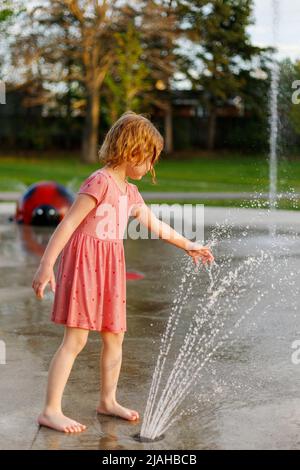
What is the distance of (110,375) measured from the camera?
364 centimetres

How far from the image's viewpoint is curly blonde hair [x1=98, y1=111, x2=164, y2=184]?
353cm

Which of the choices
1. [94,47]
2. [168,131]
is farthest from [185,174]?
[168,131]

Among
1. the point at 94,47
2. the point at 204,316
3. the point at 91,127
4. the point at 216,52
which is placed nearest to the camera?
the point at 204,316

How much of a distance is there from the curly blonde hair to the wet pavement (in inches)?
40.8

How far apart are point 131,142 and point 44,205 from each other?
8034 mm

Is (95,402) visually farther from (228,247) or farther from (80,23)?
(80,23)

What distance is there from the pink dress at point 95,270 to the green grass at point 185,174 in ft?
36.5

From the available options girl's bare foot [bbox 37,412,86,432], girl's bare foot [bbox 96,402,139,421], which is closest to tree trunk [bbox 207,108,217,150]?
girl's bare foot [bbox 96,402,139,421]

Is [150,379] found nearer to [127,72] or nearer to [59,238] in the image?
[59,238]

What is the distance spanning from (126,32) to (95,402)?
2744 cm

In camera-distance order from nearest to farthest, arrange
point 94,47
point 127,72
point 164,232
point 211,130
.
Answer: point 164,232 → point 127,72 → point 94,47 → point 211,130

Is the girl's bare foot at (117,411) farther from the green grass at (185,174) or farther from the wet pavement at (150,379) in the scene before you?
the green grass at (185,174)

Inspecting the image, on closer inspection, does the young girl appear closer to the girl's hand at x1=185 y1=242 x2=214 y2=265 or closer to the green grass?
the girl's hand at x1=185 y1=242 x2=214 y2=265
